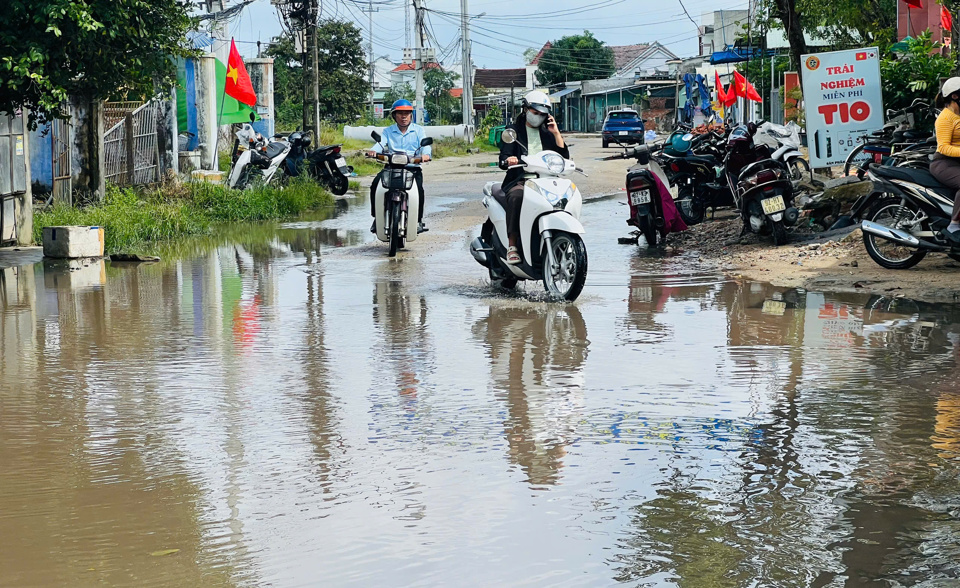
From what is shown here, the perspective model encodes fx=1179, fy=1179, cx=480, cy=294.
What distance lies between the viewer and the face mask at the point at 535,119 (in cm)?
1049

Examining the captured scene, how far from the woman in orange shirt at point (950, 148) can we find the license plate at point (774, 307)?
5.33 ft

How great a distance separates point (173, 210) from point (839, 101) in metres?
9.42

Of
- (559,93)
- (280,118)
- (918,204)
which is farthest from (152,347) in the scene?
(559,93)

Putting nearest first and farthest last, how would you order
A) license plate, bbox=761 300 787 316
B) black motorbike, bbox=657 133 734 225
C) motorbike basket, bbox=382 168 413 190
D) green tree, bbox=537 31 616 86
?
1. license plate, bbox=761 300 787 316
2. motorbike basket, bbox=382 168 413 190
3. black motorbike, bbox=657 133 734 225
4. green tree, bbox=537 31 616 86

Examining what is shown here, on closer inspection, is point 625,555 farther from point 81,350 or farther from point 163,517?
point 81,350

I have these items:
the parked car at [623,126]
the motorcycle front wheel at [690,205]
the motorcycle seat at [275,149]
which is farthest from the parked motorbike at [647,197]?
the parked car at [623,126]

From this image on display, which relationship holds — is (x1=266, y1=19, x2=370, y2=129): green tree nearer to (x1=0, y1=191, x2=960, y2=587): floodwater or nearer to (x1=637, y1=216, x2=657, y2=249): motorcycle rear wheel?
(x1=637, y1=216, x2=657, y2=249): motorcycle rear wheel

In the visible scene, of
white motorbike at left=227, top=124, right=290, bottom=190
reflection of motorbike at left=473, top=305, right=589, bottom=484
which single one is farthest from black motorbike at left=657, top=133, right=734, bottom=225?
white motorbike at left=227, top=124, right=290, bottom=190

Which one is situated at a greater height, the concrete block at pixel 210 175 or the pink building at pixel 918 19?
the pink building at pixel 918 19

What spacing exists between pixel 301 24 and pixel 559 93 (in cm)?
5965

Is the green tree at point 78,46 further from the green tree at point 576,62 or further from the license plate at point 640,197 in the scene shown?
the green tree at point 576,62

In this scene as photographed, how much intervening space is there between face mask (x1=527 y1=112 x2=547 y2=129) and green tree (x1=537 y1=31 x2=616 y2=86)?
291 feet

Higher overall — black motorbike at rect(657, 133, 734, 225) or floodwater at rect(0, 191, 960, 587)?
black motorbike at rect(657, 133, 734, 225)

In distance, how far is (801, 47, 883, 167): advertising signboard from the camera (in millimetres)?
14359
